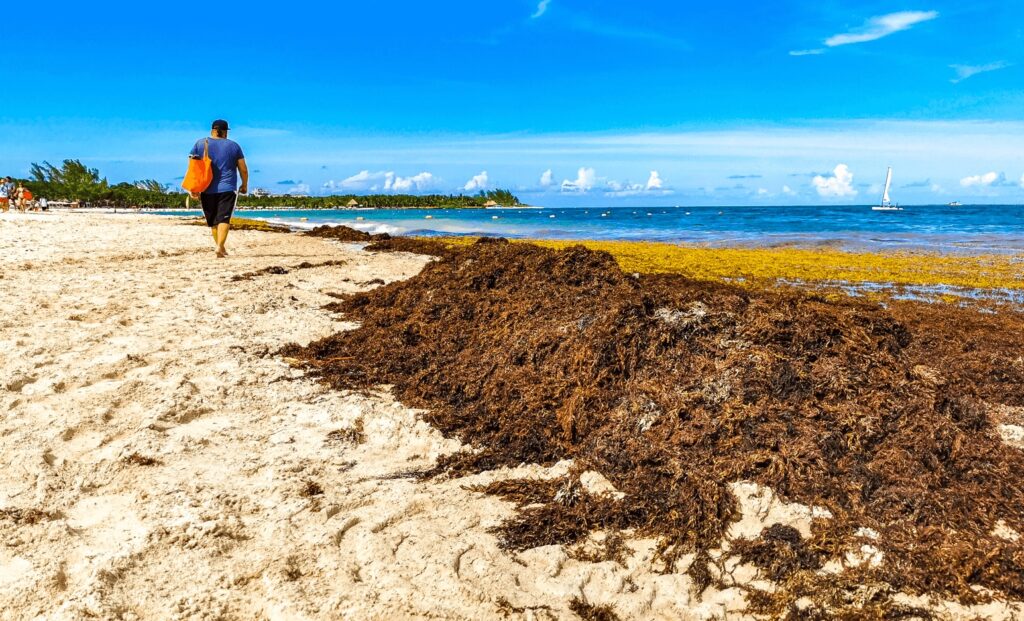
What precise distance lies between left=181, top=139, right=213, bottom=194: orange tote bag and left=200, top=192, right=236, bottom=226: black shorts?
0.27 metres

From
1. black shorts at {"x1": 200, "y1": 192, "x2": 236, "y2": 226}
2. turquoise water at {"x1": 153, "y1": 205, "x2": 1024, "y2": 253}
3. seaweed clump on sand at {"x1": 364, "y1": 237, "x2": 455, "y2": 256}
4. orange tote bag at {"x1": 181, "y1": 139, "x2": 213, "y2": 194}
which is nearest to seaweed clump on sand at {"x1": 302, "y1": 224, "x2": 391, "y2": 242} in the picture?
seaweed clump on sand at {"x1": 364, "y1": 237, "x2": 455, "y2": 256}

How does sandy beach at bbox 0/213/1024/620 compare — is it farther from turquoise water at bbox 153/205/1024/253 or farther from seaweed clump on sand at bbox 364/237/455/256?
turquoise water at bbox 153/205/1024/253

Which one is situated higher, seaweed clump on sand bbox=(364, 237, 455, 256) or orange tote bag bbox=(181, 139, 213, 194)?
orange tote bag bbox=(181, 139, 213, 194)

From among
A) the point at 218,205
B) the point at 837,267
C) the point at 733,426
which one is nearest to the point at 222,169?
the point at 218,205

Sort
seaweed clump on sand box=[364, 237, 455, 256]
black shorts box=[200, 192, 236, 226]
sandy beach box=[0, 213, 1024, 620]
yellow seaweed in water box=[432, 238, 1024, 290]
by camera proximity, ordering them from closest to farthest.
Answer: sandy beach box=[0, 213, 1024, 620], black shorts box=[200, 192, 236, 226], yellow seaweed in water box=[432, 238, 1024, 290], seaweed clump on sand box=[364, 237, 455, 256]

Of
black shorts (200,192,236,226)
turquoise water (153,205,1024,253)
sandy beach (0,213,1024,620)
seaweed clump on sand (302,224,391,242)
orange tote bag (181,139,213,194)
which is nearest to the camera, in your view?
sandy beach (0,213,1024,620)

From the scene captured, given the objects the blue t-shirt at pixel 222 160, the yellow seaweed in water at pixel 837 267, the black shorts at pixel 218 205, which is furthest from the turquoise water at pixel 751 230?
the blue t-shirt at pixel 222 160

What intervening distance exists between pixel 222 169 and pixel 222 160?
127mm

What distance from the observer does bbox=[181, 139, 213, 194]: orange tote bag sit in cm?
848

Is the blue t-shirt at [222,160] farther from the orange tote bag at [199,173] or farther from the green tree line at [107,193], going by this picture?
the green tree line at [107,193]

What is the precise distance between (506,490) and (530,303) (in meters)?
2.35

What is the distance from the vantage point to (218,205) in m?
8.96

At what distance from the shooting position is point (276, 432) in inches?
133

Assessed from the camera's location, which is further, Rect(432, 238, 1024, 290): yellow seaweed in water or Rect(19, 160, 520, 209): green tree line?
Rect(19, 160, 520, 209): green tree line
